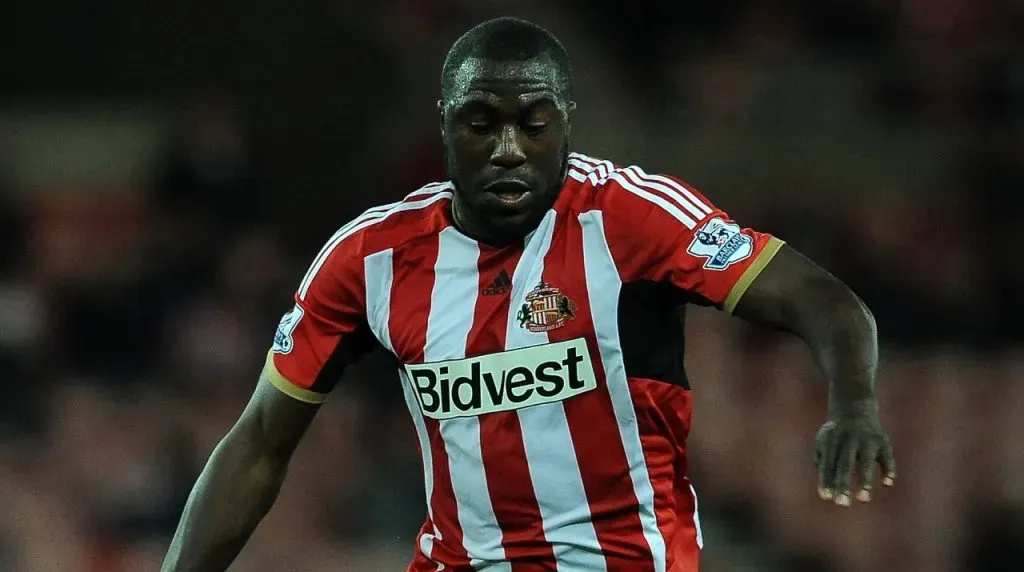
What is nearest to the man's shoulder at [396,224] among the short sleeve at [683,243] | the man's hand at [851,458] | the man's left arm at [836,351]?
the short sleeve at [683,243]

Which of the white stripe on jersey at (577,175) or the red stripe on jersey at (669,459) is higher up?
the white stripe on jersey at (577,175)

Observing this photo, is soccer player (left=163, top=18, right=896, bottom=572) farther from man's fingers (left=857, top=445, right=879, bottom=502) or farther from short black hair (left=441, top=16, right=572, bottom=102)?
man's fingers (left=857, top=445, right=879, bottom=502)

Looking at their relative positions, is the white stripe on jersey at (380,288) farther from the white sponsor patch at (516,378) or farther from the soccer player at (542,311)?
the white sponsor patch at (516,378)

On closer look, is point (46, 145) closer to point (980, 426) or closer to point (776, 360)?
point (776, 360)

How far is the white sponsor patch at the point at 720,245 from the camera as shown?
276 cm

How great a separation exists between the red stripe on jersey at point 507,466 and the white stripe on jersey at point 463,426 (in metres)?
0.01

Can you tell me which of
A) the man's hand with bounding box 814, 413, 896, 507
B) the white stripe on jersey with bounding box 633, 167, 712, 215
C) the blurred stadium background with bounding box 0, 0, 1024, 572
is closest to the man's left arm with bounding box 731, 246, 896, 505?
the man's hand with bounding box 814, 413, 896, 507

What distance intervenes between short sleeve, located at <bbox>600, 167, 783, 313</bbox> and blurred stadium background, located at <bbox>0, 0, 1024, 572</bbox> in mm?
2600

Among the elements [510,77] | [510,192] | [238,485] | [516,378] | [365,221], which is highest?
[510,77]

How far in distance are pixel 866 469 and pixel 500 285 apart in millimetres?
893

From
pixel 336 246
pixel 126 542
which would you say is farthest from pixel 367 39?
pixel 336 246

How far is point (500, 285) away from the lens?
2953mm

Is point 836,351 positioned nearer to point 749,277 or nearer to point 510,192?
point 749,277

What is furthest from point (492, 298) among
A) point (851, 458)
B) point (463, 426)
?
point (851, 458)
